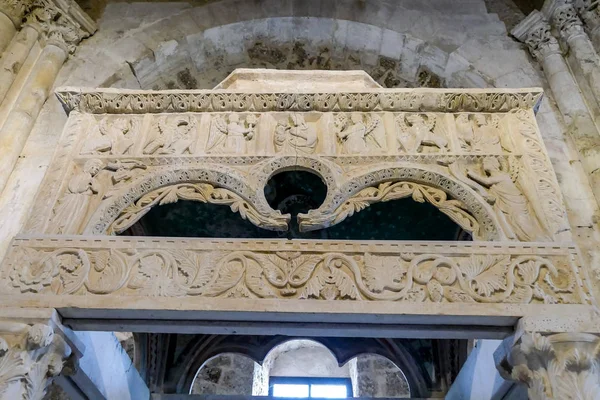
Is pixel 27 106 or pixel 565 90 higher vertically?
pixel 565 90

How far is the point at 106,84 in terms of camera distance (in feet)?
16.9

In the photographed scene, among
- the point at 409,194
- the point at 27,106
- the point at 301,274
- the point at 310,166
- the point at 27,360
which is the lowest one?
the point at 27,360

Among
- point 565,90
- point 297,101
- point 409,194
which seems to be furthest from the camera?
point 565,90

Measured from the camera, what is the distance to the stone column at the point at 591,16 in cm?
507

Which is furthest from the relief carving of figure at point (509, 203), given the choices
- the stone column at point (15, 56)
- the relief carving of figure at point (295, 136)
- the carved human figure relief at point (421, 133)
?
the stone column at point (15, 56)

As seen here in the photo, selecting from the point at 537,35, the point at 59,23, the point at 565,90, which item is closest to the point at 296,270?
the point at 565,90

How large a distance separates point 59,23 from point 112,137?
93.4 inches

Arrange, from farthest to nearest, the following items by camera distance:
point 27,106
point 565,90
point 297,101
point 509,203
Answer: point 565,90 < point 27,106 < point 297,101 < point 509,203

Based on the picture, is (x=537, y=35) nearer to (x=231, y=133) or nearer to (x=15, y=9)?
(x=231, y=133)

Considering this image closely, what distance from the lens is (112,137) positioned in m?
3.73

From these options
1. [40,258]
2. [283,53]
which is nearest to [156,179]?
[40,258]

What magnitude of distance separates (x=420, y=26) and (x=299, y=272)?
3.71 meters

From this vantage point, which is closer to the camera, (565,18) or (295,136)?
(295,136)

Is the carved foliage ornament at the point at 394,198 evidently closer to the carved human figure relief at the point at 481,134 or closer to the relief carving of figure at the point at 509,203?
the relief carving of figure at the point at 509,203
